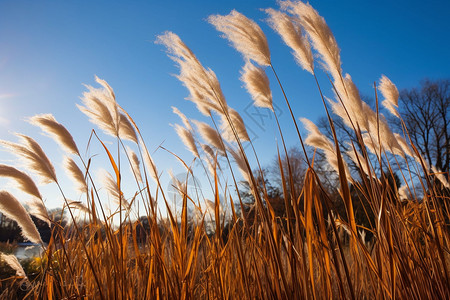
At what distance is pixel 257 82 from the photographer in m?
1.59

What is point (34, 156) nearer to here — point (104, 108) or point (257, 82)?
point (104, 108)

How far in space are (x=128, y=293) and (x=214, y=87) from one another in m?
1.15

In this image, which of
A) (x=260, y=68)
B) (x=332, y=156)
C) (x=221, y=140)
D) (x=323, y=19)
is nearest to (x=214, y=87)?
(x=260, y=68)

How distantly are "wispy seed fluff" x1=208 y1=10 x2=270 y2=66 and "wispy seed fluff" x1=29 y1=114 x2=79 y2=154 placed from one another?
45.3 inches

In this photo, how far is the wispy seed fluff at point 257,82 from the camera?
158cm

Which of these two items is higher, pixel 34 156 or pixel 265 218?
pixel 34 156

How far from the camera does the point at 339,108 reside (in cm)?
161

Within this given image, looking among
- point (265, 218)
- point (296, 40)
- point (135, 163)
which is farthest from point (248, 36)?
point (135, 163)

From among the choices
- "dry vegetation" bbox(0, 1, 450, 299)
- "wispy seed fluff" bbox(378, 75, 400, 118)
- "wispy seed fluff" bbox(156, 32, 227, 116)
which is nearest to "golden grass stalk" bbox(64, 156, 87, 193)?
"dry vegetation" bbox(0, 1, 450, 299)

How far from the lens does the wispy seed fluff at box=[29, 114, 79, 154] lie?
1800 millimetres

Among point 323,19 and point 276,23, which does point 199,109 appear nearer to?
point 276,23

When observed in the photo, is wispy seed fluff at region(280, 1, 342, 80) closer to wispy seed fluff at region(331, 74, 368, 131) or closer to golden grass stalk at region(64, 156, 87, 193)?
wispy seed fluff at region(331, 74, 368, 131)

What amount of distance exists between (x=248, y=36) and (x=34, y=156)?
141 cm

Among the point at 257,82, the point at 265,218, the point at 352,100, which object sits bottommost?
the point at 265,218
